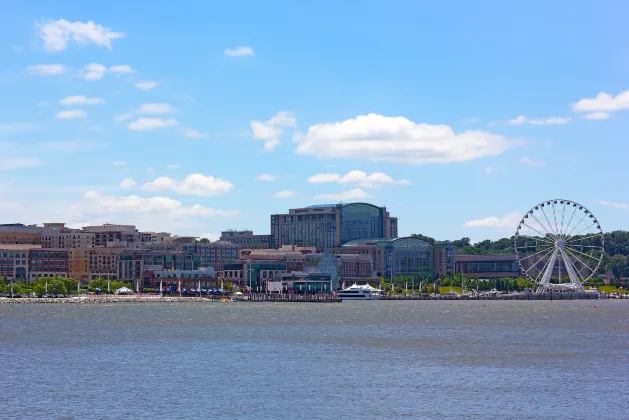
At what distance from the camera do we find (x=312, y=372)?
81625mm

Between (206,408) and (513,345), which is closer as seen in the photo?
(206,408)

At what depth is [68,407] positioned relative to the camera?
2542 inches

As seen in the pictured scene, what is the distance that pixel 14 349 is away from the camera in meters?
103

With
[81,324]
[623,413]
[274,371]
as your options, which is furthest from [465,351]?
[81,324]

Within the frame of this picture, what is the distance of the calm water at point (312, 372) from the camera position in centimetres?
6412

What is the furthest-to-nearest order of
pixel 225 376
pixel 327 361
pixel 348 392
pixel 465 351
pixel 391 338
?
pixel 391 338
pixel 465 351
pixel 327 361
pixel 225 376
pixel 348 392

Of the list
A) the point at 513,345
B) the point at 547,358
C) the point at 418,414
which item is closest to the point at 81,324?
the point at 513,345

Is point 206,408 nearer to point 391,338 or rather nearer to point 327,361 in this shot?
point 327,361

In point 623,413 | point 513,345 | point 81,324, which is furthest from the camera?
point 81,324

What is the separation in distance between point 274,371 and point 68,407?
20996mm

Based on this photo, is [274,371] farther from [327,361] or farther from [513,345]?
[513,345]

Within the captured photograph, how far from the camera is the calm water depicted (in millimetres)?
64125

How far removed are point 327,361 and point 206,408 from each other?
26898 mm

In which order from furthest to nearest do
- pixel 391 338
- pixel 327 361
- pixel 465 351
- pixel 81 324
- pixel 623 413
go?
pixel 81 324 → pixel 391 338 → pixel 465 351 → pixel 327 361 → pixel 623 413
